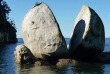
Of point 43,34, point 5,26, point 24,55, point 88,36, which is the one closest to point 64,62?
point 43,34

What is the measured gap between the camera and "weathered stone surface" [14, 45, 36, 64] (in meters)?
18.5

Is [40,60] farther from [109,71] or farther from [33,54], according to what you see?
[109,71]

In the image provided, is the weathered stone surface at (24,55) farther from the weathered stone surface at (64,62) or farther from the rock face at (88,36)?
the rock face at (88,36)

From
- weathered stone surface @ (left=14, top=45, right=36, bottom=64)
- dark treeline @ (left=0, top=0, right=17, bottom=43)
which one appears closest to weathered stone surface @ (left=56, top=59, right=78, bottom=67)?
weathered stone surface @ (left=14, top=45, right=36, bottom=64)

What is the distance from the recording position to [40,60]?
63.6 feet

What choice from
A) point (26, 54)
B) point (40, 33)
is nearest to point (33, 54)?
point (26, 54)

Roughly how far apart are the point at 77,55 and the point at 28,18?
251 inches

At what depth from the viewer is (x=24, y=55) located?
18.6 metres

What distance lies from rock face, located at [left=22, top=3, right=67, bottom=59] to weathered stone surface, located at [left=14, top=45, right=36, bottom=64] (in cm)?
48

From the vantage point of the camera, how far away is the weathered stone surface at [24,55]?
730 inches

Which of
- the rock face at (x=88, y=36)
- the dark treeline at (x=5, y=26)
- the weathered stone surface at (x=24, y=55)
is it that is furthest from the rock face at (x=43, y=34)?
the dark treeline at (x=5, y=26)

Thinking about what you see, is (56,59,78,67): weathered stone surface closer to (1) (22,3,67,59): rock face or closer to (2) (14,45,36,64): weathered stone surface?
(1) (22,3,67,59): rock face

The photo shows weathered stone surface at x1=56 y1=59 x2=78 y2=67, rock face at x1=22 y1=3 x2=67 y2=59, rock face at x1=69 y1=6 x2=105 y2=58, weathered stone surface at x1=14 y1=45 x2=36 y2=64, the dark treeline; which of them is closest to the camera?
rock face at x1=22 y1=3 x2=67 y2=59

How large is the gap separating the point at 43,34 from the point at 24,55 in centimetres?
275
